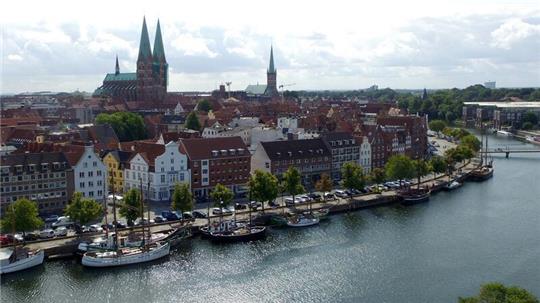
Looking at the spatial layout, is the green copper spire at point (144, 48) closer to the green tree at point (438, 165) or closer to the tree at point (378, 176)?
the green tree at point (438, 165)

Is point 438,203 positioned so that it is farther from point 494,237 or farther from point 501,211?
point 494,237

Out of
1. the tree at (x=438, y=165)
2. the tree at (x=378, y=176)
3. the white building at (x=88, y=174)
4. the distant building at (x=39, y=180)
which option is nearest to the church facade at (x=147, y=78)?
the tree at (x=438, y=165)

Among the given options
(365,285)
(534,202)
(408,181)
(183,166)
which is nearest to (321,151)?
(408,181)

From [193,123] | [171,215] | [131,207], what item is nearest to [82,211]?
[131,207]

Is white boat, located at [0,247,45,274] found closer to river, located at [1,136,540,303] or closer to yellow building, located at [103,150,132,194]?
river, located at [1,136,540,303]

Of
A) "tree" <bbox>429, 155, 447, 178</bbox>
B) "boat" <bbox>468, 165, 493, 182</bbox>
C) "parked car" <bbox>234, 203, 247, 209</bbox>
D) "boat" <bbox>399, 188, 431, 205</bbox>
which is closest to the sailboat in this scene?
"parked car" <bbox>234, 203, 247, 209</bbox>

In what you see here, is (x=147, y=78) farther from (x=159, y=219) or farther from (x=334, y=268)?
(x=334, y=268)

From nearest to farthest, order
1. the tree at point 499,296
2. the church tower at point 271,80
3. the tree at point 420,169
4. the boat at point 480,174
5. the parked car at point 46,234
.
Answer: the tree at point 499,296 < the parked car at point 46,234 < the tree at point 420,169 < the boat at point 480,174 < the church tower at point 271,80
